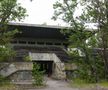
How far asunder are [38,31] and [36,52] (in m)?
5.06

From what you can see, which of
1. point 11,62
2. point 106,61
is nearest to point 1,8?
point 11,62

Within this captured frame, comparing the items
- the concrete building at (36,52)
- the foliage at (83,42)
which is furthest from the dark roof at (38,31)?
the foliage at (83,42)

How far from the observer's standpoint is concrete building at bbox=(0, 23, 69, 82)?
99.1 feet

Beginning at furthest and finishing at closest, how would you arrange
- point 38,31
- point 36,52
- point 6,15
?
point 38,31 < point 36,52 < point 6,15

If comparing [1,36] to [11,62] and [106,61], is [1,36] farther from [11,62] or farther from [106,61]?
[106,61]

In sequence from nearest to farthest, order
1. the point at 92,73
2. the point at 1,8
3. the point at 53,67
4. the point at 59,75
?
the point at 1,8
the point at 92,73
the point at 59,75
the point at 53,67

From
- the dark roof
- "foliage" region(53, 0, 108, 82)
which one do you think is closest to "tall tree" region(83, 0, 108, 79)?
"foliage" region(53, 0, 108, 82)

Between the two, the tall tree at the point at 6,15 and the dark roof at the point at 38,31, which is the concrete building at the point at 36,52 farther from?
the tall tree at the point at 6,15

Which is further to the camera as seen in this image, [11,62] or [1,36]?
[11,62]

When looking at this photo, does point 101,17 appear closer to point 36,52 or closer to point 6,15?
point 6,15

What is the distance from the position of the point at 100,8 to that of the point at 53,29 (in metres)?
16.0

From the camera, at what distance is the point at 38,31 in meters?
40.8

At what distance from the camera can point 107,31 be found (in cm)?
A: 2623

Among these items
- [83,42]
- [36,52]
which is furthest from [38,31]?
[83,42]
